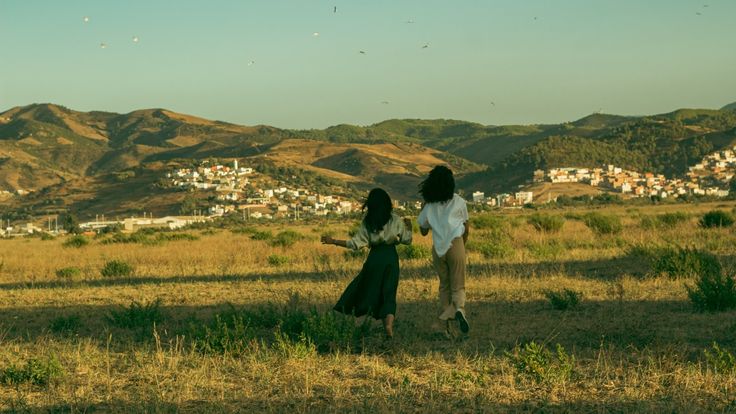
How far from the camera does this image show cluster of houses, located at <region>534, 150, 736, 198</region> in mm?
90375

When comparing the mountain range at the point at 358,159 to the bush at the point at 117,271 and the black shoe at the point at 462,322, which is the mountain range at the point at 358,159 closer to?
the bush at the point at 117,271

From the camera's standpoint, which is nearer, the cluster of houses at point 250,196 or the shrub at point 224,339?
the shrub at point 224,339

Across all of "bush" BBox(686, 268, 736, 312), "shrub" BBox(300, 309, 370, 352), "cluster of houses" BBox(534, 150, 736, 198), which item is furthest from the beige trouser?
"cluster of houses" BBox(534, 150, 736, 198)

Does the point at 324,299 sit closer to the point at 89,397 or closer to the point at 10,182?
the point at 89,397

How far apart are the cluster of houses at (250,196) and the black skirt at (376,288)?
226 ft

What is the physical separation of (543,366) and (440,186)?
9.06ft

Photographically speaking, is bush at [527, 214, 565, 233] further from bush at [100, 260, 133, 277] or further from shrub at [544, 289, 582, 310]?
shrub at [544, 289, 582, 310]

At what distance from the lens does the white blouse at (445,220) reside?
9.72 m

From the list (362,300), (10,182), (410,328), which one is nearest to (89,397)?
(362,300)

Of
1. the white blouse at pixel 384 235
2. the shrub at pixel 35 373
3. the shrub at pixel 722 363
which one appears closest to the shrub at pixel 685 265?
the white blouse at pixel 384 235

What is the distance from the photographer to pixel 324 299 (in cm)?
1340

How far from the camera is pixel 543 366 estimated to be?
24.8 feet

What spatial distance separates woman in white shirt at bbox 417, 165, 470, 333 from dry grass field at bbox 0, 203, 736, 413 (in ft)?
1.14

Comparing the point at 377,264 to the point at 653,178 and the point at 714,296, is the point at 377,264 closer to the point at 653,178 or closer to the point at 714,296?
the point at 714,296
